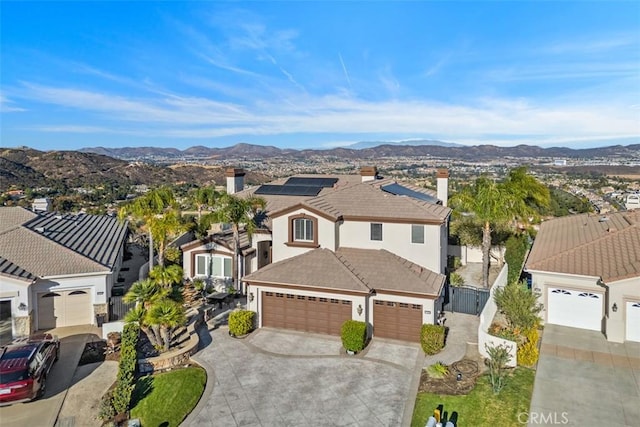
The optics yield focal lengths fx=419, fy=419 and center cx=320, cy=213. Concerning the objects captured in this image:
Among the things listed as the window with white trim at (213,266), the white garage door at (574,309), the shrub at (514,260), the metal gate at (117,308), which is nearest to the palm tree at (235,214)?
the window with white trim at (213,266)

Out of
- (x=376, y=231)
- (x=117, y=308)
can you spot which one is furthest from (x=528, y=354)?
(x=117, y=308)

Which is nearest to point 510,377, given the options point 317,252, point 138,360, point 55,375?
point 317,252

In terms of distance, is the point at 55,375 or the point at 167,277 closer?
the point at 55,375

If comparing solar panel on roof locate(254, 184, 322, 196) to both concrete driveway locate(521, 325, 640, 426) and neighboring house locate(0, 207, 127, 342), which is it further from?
concrete driveway locate(521, 325, 640, 426)

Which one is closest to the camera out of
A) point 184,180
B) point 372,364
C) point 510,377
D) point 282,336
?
point 510,377

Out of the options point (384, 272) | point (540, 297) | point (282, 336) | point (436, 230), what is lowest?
point (282, 336)

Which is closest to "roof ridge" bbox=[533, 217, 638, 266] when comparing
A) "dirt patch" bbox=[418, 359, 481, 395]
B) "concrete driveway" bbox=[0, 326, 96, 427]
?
"dirt patch" bbox=[418, 359, 481, 395]

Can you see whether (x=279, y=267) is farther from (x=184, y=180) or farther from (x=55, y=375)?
(x=184, y=180)
